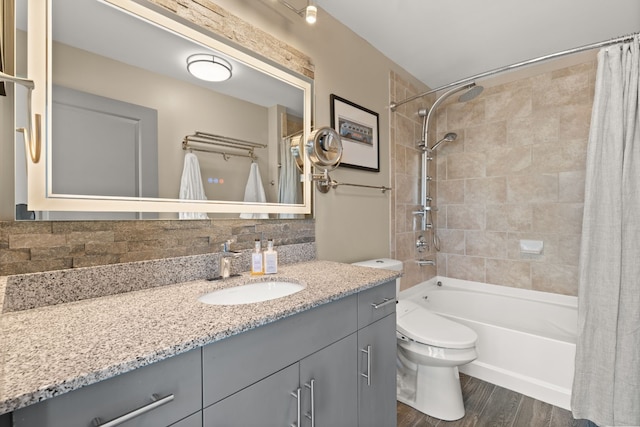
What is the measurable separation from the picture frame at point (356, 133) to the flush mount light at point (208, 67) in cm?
73

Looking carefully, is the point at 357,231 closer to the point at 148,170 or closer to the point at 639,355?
the point at 148,170

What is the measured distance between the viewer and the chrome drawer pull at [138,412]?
55 cm

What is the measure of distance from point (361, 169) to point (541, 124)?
166 centimetres

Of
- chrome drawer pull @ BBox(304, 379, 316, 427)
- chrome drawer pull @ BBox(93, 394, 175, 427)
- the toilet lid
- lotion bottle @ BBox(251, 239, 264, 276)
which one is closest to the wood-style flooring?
the toilet lid

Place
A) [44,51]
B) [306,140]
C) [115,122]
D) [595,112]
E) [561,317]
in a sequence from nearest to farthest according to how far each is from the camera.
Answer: [44,51], [115,122], [595,112], [306,140], [561,317]

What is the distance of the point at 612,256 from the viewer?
4.81ft

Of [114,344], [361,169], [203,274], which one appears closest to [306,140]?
[361,169]

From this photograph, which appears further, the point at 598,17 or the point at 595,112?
the point at 598,17

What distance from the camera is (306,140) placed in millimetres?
1668

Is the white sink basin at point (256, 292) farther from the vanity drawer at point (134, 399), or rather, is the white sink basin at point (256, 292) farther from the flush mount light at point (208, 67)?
the flush mount light at point (208, 67)

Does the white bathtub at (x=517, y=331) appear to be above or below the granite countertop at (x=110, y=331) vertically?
below

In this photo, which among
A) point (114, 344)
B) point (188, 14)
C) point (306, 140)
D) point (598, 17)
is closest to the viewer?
Answer: point (114, 344)

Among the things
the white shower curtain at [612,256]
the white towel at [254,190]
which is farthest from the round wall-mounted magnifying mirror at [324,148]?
the white shower curtain at [612,256]

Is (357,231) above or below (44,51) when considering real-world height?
below
